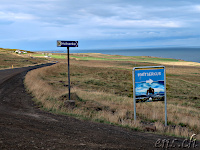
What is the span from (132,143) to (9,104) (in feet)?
27.8

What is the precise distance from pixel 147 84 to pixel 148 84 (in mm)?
45

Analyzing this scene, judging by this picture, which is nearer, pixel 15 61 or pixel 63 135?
pixel 63 135

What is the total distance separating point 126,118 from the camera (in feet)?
36.3

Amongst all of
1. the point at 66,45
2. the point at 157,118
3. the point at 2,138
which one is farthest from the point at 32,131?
the point at 157,118

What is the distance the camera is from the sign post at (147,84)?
33.1ft

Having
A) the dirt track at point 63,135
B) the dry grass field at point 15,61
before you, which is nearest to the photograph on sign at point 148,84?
the dirt track at point 63,135

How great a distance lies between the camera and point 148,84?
33.4 feet

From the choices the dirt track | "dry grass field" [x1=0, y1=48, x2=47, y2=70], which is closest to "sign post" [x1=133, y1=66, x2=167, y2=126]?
the dirt track

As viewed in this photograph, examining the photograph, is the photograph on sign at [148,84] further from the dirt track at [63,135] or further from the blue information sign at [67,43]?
the blue information sign at [67,43]

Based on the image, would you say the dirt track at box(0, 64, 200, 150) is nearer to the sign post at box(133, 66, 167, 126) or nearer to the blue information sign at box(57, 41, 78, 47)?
the sign post at box(133, 66, 167, 126)

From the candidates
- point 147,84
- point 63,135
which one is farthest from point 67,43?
point 63,135

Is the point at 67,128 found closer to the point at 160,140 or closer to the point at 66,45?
the point at 160,140

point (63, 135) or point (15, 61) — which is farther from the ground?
point (15, 61)

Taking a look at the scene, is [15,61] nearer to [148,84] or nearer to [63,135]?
[148,84]
